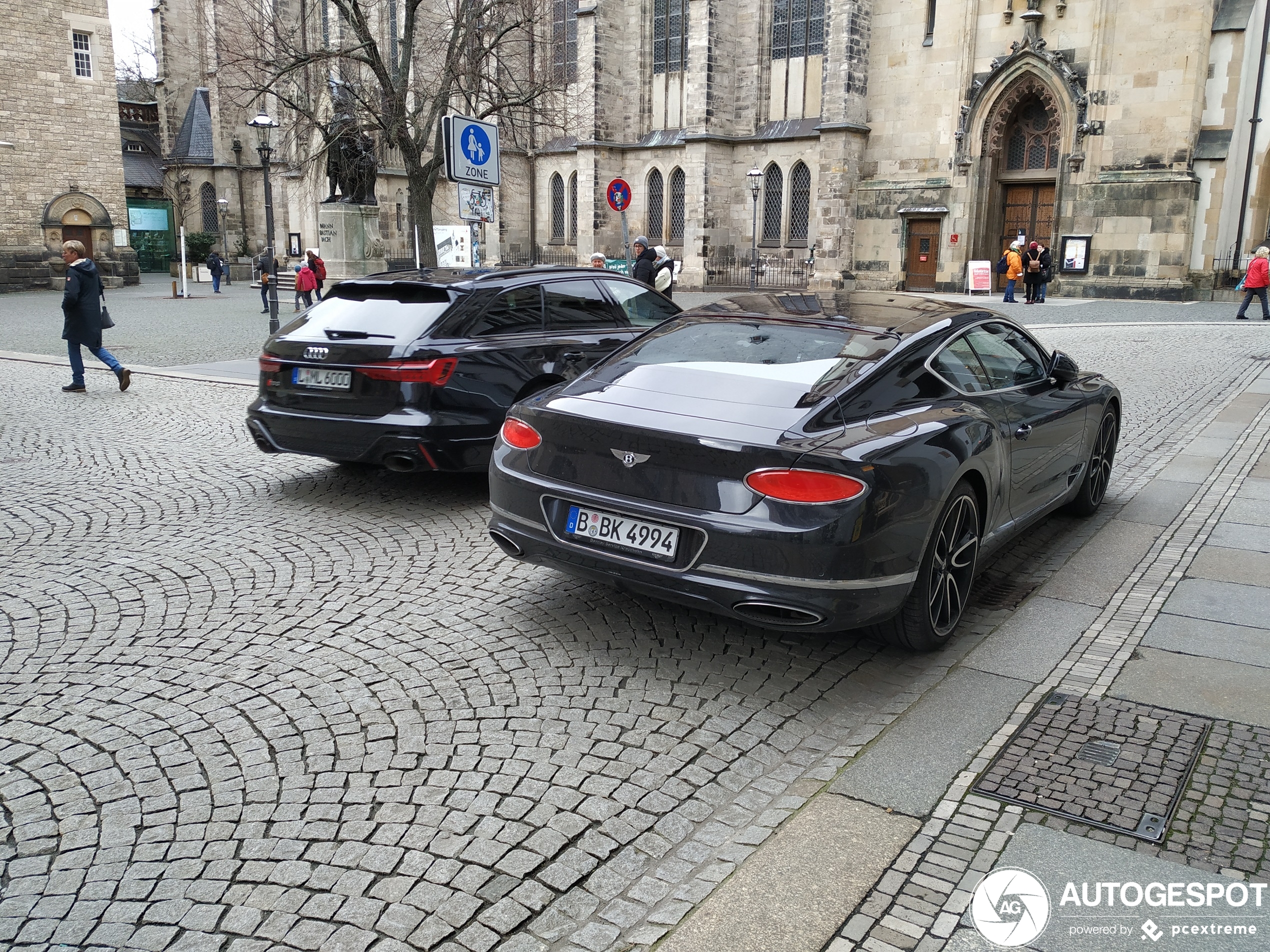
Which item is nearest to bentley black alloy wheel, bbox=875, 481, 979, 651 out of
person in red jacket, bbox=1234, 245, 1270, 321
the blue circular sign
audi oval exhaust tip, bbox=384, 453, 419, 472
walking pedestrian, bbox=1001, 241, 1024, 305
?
audi oval exhaust tip, bbox=384, 453, 419, 472

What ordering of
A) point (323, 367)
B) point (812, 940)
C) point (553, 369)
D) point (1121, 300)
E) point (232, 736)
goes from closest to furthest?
point (812, 940)
point (232, 736)
point (323, 367)
point (553, 369)
point (1121, 300)

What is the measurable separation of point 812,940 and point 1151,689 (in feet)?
7.50

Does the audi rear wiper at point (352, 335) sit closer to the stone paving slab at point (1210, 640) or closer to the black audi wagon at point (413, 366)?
the black audi wagon at point (413, 366)

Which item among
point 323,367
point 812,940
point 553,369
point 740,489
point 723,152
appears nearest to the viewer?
point 812,940

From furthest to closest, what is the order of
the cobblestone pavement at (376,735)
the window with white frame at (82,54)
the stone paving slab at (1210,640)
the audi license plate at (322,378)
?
the window with white frame at (82,54), the audi license plate at (322,378), the stone paving slab at (1210,640), the cobblestone pavement at (376,735)

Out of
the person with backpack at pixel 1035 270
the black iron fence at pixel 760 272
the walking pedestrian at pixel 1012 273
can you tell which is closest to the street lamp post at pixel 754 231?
the black iron fence at pixel 760 272

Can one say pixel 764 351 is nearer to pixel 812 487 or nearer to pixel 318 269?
pixel 812 487

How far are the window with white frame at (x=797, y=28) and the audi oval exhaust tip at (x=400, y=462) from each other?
34.7 m

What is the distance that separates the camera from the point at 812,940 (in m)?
2.62

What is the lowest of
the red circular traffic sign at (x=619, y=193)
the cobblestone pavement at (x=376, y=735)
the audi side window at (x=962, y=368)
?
the cobblestone pavement at (x=376, y=735)

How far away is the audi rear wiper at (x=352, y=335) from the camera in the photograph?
685cm

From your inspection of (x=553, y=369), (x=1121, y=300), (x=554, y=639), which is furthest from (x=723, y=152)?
(x=554, y=639)

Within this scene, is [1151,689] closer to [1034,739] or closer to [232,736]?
[1034,739]

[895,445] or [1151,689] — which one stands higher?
[895,445]
